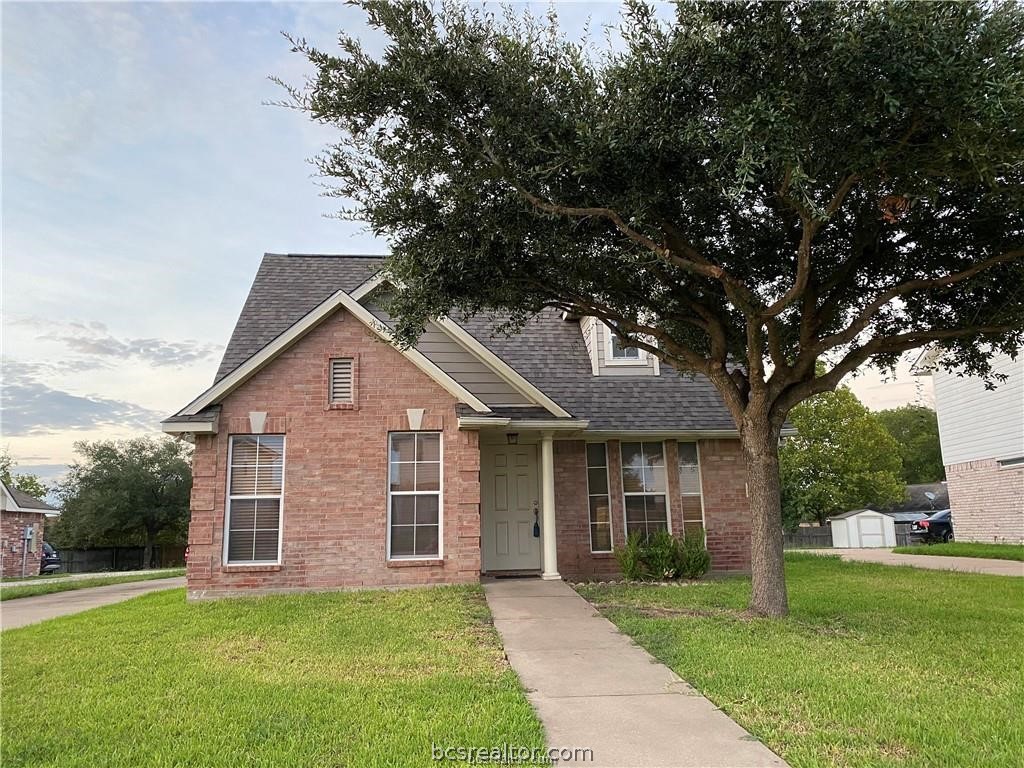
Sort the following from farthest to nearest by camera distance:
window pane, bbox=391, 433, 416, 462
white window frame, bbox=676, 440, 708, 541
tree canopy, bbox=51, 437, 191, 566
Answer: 1. tree canopy, bbox=51, 437, 191, 566
2. white window frame, bbox=676, 440, 708, 541
3. window pane, bbox=391, 433, 416, 462

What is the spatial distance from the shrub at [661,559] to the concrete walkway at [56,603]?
9784 mm

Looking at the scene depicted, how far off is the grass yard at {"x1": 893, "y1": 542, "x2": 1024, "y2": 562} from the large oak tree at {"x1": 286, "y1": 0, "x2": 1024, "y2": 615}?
32.9 ft

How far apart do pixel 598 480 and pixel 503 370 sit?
9.96 feet

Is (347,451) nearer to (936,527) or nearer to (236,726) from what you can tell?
(236,726)

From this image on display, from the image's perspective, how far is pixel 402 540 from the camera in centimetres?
1090

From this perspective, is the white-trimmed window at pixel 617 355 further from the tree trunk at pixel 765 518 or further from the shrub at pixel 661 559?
the tree trunk at pixel 765 518

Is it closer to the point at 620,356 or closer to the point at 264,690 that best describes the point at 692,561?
the point at 620,356

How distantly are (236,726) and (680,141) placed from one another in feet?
21.4

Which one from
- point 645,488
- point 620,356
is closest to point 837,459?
point 620,356

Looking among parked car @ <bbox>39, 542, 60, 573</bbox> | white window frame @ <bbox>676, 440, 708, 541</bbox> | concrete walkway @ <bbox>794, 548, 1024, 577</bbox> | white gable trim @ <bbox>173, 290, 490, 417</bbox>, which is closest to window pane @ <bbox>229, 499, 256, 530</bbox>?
white gable trim @ <bbox>173, 290, 490, 417</bbox>

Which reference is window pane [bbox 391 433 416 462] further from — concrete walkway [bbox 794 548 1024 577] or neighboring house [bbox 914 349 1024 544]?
neighboring house [bbox 914 349 1024 544]

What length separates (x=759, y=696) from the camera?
16.3 ft

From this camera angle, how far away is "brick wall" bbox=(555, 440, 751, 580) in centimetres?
1285

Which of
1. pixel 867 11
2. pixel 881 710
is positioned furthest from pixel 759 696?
pixel 867 11
